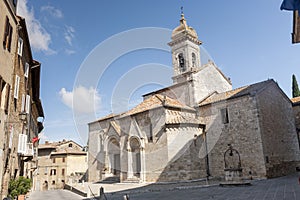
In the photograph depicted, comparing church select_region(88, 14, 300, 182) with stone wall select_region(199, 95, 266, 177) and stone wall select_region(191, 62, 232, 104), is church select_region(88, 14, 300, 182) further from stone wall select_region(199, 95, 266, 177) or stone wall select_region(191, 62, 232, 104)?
stone wall select_region(191, 62, 232, 104)

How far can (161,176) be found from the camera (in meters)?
17.8

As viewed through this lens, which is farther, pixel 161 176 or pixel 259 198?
pixel 161 176

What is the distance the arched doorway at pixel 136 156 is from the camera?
19656 millimetres

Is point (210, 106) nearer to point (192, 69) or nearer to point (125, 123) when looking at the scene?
point (192, 69)

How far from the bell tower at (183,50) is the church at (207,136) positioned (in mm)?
2450

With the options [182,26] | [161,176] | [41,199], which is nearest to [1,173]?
[41,199]

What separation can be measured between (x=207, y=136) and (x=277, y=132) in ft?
19.7

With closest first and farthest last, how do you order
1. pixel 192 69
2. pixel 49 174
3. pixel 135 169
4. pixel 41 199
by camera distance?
pixel 41 199, pixel 135 169, pixel 192 69, pixel 49 174

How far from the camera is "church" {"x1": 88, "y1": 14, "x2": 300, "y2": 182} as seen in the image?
17.9 meters

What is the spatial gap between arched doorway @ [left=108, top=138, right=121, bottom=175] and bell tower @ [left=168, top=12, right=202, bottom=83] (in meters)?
9.72

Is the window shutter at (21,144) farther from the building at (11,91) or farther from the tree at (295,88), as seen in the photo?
the tree at (295,88)

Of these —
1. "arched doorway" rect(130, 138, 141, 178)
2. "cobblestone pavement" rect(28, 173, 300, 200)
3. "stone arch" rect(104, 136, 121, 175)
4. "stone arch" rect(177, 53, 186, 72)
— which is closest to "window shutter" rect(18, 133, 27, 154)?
"cobblestone pavement" rect(28, 173, 300, 200)

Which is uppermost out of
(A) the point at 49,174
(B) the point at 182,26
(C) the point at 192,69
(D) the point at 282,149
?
(B) the point at 182,26

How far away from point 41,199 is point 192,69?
58.2 ft
